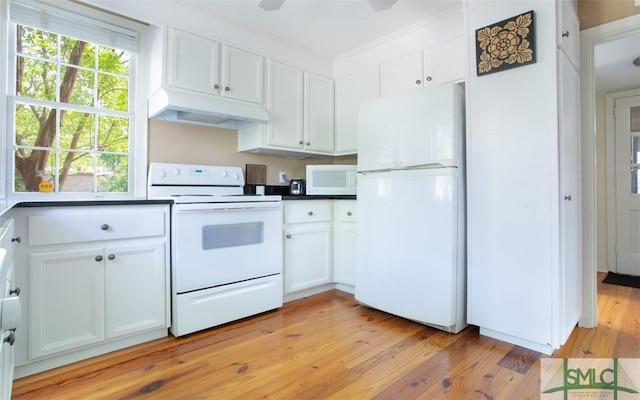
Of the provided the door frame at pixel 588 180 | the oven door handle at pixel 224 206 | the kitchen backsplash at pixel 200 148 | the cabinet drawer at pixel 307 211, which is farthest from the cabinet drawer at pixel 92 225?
the door frame at pixel 588 180

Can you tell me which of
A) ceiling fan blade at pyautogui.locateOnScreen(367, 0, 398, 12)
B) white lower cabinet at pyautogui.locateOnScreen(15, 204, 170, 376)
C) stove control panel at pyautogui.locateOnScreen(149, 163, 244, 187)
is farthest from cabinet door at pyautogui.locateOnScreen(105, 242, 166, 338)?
ceiling fan blade at pyautogui.locateOnScreen(367, 0, 398, 12)

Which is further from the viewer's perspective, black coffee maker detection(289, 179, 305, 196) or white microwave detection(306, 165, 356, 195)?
black coffee maker detection(289, 179, 305, 196)

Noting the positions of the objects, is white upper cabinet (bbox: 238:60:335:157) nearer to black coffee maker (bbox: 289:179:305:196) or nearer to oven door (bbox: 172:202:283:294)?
black coffee maker (bbox: 289:179:305:196)

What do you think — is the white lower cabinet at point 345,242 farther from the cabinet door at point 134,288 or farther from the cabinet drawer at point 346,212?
the cabinet door at point 134,288

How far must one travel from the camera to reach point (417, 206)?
2.15 m

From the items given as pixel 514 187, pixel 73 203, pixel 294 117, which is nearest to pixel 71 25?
pixel 73 203

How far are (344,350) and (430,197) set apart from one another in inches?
41.0

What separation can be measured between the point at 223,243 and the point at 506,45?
2.08 metres

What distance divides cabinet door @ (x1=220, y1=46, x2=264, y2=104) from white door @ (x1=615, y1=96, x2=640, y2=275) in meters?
3.83

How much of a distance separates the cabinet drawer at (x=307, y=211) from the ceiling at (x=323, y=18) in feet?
4.65

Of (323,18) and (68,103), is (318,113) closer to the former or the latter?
(323,18)

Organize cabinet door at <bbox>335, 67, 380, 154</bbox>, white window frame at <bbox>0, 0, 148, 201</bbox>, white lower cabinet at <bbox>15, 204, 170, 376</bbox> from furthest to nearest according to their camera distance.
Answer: cabinet door at <bbox>335, 67, 380, 154</bbox>, white window frame at <bbox>0, 0, 148, 201</bbox>, white lower cabinet at <bbox>15, 204, 170, 376</bbox>

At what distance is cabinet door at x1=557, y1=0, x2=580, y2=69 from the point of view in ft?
5.97

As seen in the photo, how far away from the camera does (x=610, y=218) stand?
12.1 feet
